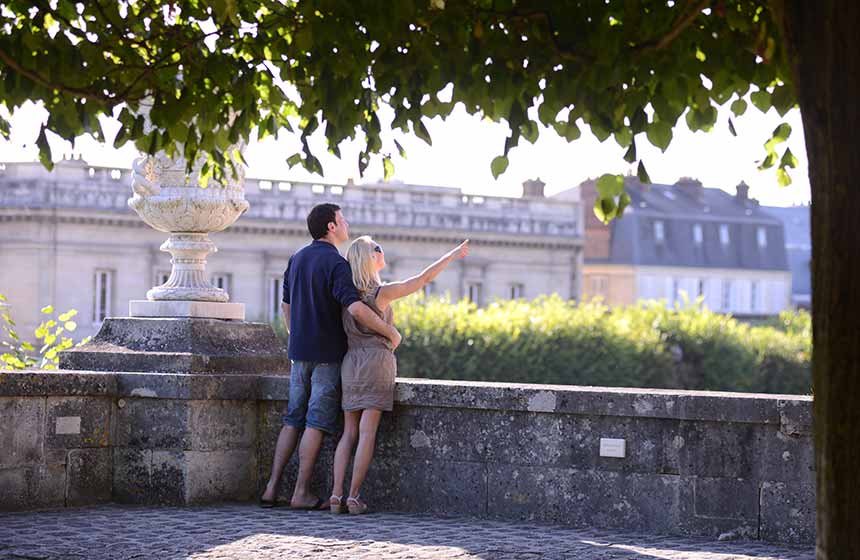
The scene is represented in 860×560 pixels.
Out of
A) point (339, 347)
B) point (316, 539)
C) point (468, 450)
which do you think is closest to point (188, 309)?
point (339, 347)

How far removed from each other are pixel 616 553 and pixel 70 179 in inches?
2396

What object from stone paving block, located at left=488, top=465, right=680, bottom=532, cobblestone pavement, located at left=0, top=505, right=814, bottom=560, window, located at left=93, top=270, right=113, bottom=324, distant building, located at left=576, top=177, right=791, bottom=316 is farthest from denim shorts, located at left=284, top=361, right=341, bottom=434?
distant building, located at left=576, top=177, right=791, bottom=316

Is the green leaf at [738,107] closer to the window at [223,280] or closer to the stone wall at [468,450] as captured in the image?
the stone wall at [468,450]

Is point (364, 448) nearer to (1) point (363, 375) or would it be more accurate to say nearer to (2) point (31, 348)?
(1) point (363, 375)

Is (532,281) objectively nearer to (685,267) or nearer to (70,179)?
(685,267)

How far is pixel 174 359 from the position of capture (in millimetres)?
8719

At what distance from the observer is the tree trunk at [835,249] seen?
403 cm

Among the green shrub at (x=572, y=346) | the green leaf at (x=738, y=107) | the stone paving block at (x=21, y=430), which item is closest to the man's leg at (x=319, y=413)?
the stone paving block at (x=21, y=430)

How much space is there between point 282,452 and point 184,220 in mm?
1703

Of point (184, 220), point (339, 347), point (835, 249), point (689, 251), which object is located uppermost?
point (689, 251)

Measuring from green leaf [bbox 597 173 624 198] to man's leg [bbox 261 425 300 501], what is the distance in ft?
10.3

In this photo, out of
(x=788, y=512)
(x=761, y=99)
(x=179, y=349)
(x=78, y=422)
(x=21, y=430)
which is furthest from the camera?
(x=179, y=349)

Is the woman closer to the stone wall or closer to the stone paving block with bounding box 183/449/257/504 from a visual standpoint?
the stone wall

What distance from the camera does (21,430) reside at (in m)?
8.22
